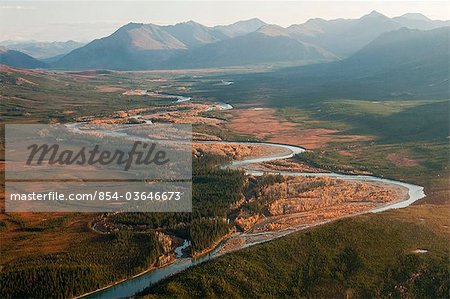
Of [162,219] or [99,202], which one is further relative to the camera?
[99,202]

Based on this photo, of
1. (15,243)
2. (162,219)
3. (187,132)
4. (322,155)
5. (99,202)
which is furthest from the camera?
(187,132)

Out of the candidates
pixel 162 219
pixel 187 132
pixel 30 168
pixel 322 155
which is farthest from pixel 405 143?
pixel 30 168

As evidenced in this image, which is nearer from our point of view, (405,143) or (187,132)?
(405,143)

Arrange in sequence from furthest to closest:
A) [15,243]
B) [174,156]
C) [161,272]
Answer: [174,156], [15,243], [161,272]

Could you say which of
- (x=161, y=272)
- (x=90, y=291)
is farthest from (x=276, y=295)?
(x=90, y=291)

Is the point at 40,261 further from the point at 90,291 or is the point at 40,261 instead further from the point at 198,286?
the point at 198,286

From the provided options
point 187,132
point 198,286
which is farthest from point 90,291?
point 187,132

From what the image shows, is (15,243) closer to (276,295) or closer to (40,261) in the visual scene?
(40,261)

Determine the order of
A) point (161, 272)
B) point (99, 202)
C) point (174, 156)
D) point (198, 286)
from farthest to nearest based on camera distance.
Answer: point (174, 156), point (99, 202), point (161, 272), point (198, 286)

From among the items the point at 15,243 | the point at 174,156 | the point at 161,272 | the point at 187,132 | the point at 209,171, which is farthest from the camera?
the point at 187,132
